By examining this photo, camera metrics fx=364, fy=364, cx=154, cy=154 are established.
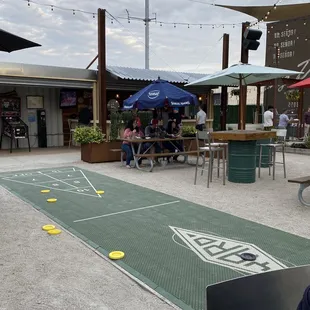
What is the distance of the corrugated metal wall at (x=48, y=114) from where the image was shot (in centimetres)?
1357

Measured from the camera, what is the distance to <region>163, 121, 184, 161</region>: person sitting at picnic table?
9.60m

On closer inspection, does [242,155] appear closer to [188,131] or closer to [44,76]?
[188,131]

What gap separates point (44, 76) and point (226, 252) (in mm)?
9632

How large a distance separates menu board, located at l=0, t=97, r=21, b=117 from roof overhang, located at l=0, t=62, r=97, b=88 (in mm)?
2339

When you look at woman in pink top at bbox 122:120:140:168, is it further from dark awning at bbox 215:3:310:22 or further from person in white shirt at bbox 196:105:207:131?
dark awning at bbox 215:3:310:22

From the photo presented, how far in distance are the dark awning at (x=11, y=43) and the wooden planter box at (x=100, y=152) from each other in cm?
466

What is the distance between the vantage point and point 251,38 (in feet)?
25.3

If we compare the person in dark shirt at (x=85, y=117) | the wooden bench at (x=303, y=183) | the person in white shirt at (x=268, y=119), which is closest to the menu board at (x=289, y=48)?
the person in white shirt at (x=268, y=119)

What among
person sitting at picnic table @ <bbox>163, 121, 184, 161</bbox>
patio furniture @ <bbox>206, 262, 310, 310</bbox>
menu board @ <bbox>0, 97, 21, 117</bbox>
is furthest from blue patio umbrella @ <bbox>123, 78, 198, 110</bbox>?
patio furniture @ <bbox>206, 262, 310, 310</bbox>

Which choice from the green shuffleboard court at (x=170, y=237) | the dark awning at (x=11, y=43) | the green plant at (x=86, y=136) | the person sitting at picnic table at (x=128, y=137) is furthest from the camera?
the green plant at (x=86, y=136)

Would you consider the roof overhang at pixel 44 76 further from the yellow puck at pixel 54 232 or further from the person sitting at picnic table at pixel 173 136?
the yellow puck at pixel 54 232

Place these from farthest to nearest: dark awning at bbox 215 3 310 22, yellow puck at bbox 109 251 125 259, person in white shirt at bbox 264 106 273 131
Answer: dark awning at bbox 215 3 310 22, person in white shirt at bbox 264 106 273 131, yellow puck at bbox 109 251 125 259

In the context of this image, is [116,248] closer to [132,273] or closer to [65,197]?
[132,273]

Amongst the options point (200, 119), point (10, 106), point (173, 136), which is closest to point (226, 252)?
point (173, 136)
